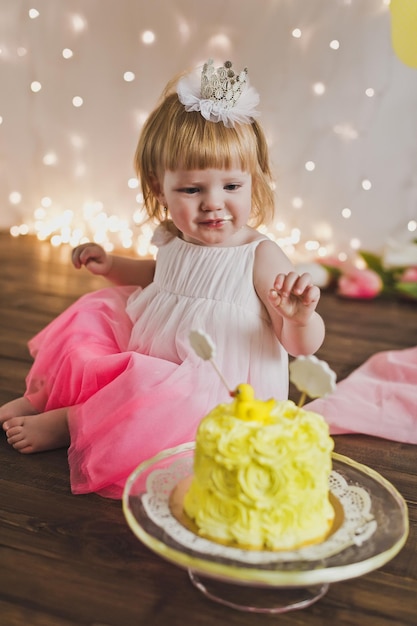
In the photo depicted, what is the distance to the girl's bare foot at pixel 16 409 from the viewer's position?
1.79m

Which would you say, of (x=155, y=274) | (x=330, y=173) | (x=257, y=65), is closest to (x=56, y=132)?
(x=257, y=65)

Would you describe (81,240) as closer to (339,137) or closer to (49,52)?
(49,52)

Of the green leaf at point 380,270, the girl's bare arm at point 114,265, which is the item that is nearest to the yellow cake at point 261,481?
the girl's bare arm at point 114,265

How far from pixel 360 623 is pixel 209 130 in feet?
3.13

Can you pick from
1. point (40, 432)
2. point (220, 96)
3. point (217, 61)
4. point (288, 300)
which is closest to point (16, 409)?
point (40, 432)

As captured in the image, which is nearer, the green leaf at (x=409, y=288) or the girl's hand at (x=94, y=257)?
the girl's hand at (x=94, y=257)

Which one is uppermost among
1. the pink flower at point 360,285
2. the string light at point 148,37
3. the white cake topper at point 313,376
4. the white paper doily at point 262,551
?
the string light at point 148,37

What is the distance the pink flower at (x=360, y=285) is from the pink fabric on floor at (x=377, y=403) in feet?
2.56

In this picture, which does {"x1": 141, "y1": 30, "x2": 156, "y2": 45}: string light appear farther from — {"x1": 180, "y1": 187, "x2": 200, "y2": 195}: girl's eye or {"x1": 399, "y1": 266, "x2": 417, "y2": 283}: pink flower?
{"x1": 180, "y1": 187, "x2": 200, "y2": 195}: girl's eye

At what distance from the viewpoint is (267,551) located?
113 cm

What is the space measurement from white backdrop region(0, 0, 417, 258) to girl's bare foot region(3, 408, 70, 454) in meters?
1.80

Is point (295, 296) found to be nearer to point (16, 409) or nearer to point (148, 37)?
point (16, 409)

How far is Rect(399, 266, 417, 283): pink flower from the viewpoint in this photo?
2.96 m

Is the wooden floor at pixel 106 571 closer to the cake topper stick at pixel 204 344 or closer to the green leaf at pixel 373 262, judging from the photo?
the cake topper stick at pixel 204 344
